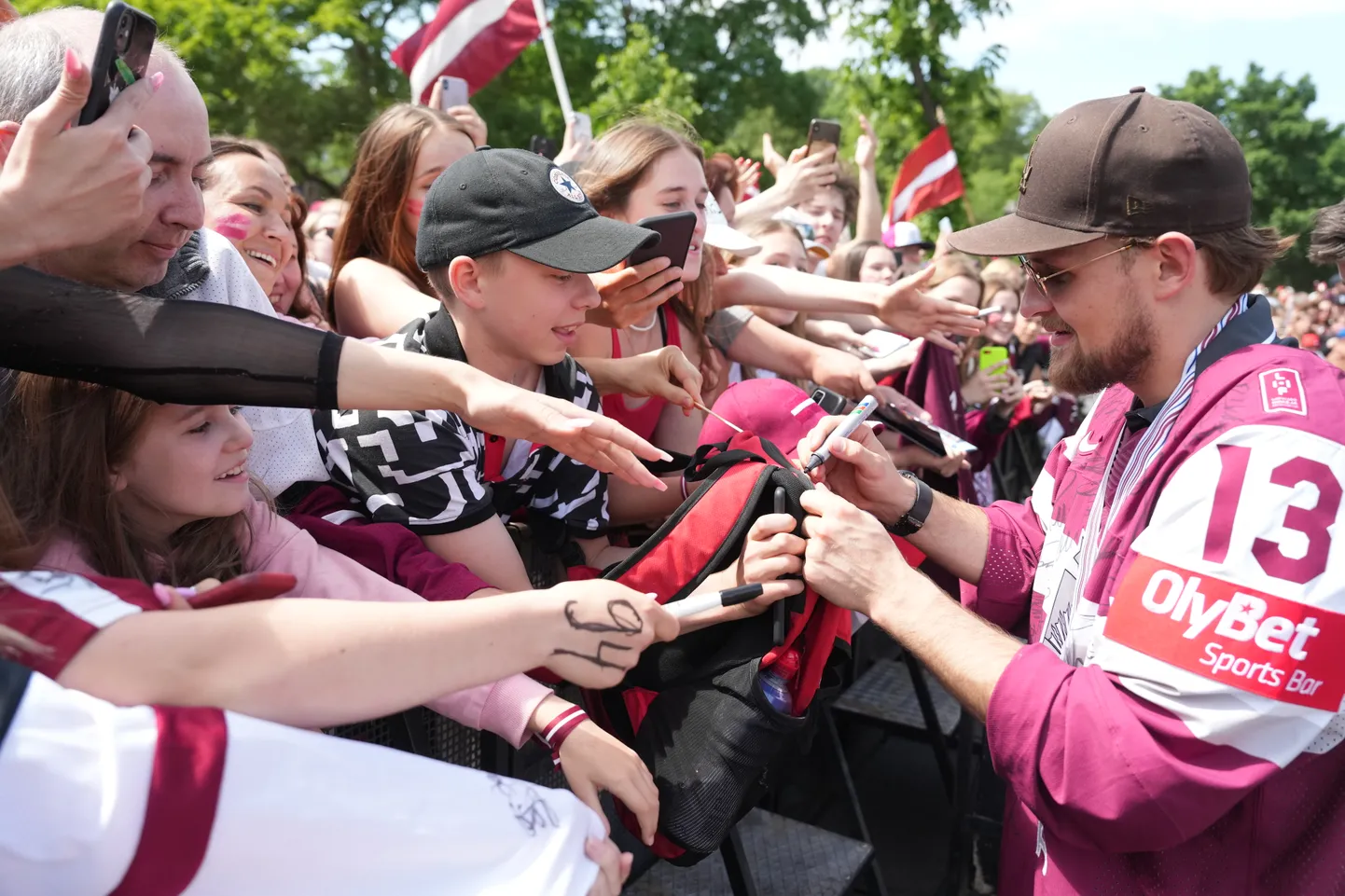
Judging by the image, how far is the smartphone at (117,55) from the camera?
1.34 meters

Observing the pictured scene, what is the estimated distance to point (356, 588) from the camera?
1.67m

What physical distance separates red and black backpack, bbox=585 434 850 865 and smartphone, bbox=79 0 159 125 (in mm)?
1181

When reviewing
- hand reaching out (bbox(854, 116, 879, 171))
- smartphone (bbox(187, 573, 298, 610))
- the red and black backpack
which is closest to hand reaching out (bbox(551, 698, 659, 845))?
the red and black backpack

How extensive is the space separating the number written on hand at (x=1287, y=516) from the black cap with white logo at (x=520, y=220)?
1172mm

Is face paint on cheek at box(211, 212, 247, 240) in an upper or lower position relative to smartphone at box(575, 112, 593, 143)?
upper

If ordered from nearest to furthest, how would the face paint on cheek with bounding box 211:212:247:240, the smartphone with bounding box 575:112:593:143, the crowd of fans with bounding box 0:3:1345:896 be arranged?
the crowd of fans with bounding box 0:3:1345:896 < the face paint on cheek with bounding box 211:212:247:240 < the smartphone with bounding box 575:112:593:143

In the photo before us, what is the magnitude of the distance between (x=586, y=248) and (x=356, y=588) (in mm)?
824

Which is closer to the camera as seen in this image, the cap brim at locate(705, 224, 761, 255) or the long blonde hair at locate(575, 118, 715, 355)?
the long blonde hair at locate(575, 118, 715, 355)

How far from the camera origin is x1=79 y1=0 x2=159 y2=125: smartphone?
1345 millimetres

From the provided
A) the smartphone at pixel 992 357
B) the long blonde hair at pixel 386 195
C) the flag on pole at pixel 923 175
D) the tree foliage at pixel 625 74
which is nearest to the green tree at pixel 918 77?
the tree foliage at pixel 625 74

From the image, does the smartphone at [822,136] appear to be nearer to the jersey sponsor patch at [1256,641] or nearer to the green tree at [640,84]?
the jersey sponsor patch at [1256,641]

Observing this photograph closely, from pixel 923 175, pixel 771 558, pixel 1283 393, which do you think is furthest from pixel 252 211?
pixel 923 175

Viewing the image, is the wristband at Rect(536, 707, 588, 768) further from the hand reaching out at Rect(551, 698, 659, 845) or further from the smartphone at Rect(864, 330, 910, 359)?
the smartphone at Rect(864, 330, 910, 359)

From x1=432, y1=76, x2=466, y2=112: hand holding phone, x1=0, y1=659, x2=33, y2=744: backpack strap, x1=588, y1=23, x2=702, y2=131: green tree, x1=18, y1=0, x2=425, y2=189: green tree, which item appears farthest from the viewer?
x1=18, y1=0, x2=425, y2=189: green tree
